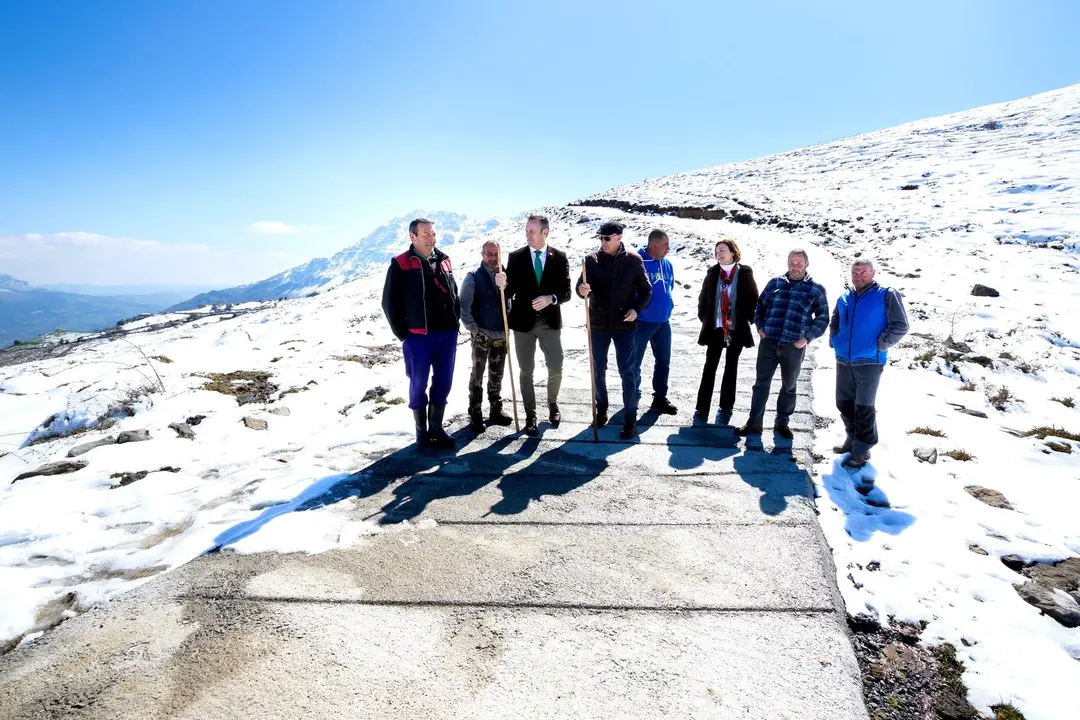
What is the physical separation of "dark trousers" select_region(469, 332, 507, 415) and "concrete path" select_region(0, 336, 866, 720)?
1.72 meters

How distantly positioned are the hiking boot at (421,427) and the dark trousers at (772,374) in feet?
12.3

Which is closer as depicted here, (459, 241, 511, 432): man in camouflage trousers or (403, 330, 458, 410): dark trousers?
(403, 330, 458, 410): dark trousers

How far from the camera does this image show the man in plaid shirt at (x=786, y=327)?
17.9 ft

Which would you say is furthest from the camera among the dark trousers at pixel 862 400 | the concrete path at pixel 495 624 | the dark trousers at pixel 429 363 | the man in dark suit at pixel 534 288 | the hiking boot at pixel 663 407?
the hiking boot at pixel 663 407

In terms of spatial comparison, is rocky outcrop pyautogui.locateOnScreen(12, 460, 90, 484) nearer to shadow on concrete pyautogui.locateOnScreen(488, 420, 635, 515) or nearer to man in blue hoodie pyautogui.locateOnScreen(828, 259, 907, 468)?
shadow on concrete pyautogui.locateOnScreen(488, 420, 635, 515)

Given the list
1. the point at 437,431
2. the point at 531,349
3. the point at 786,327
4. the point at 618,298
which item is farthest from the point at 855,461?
the point at 437,431

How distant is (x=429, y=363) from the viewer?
5469 mm

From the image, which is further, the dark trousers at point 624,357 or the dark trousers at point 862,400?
the dark trousers at point 624,357

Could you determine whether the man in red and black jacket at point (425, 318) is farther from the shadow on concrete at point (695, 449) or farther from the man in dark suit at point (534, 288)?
the shadow on concrete at point (695, 449)

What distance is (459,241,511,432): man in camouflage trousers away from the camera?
19.1 feet

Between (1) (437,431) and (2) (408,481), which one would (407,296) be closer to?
(1) (437,431)

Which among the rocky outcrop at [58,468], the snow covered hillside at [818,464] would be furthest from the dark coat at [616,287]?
the rocky outcrop at [58,468]

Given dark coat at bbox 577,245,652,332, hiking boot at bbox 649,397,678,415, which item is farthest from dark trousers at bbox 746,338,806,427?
dark coat at bbox 577,245,652,332

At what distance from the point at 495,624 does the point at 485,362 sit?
362 cm
